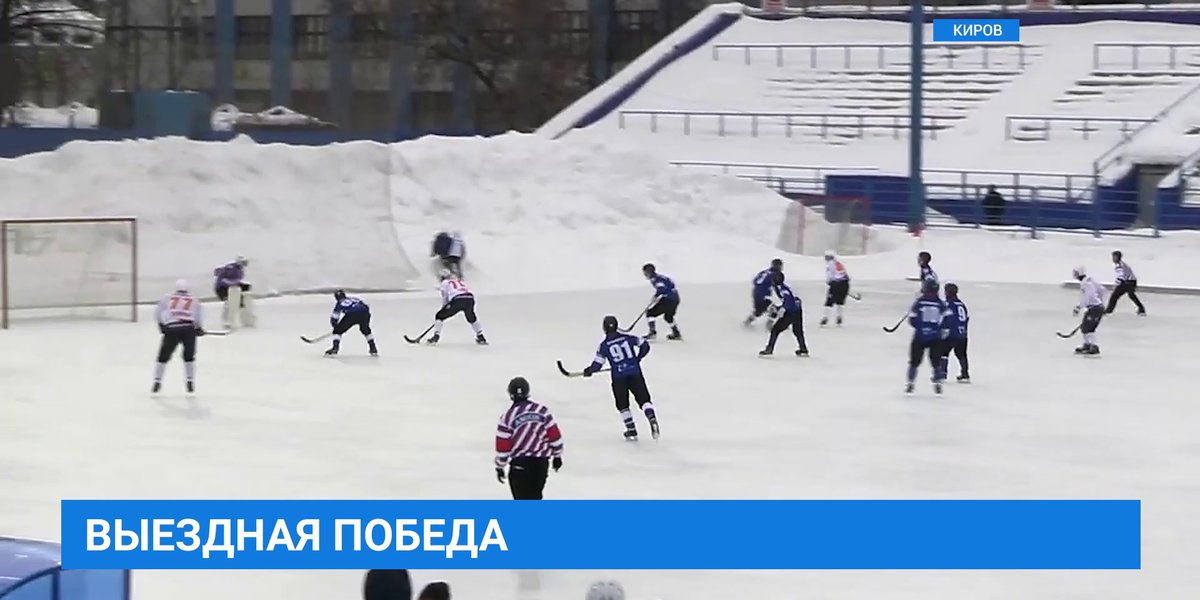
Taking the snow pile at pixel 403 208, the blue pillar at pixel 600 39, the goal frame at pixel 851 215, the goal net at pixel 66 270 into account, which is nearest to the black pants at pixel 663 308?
the goal net at pixel 66 270

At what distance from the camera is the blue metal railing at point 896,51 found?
44.4 metres

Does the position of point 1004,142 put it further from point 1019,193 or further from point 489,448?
point 489,448

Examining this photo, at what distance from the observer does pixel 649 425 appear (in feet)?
54.2

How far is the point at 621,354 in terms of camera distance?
1517cm

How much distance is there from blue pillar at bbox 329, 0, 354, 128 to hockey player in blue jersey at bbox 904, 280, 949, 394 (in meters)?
27.1

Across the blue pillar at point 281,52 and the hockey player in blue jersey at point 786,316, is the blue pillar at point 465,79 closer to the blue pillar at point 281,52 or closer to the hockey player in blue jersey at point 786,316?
the blue pillar at point 281,52

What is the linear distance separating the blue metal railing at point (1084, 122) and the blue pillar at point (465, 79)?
13431 mm

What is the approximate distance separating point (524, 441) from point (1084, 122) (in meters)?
29.7

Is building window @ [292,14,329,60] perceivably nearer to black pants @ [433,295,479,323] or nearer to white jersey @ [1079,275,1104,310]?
black pants @ [433,295,479,323]

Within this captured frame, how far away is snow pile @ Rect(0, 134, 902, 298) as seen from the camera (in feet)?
92.5

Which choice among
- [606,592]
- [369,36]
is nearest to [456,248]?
[369,36]

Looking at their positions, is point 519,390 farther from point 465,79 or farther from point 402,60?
point 465,79

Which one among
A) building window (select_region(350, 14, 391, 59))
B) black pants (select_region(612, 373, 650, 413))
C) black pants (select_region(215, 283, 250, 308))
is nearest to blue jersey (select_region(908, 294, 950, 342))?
black pants (select_region(612, 373, 650, 413))

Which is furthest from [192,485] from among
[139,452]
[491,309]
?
[491,309]
